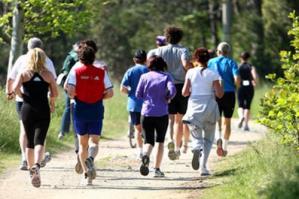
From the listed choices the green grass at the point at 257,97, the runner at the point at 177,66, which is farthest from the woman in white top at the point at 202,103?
the green grass at the point at 257,97

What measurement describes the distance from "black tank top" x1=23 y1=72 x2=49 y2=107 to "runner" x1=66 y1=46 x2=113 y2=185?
33cm

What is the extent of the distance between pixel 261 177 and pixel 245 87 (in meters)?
11.6

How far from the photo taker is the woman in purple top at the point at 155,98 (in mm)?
13000

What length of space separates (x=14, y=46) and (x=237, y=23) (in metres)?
29.6

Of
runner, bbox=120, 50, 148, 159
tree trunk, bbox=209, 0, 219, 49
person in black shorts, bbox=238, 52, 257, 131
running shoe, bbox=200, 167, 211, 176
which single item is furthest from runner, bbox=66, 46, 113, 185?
tree trunk, bbox=209, 0, 219, 49

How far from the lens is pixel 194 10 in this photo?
50.0 metres

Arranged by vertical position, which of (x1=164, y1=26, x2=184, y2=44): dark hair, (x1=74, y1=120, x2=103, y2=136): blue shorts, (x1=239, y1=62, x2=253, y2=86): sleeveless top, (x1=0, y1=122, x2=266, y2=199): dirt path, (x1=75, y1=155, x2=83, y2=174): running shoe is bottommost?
(x1=0, y1=122, x2=266, y2=199): dirt path

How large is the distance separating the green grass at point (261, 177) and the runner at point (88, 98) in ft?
5.51

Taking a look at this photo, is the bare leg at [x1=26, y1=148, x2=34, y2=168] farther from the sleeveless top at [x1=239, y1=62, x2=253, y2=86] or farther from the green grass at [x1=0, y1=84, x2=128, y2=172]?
the sleeveless top at [x1=239, y1=62, x2=253, y2=86]

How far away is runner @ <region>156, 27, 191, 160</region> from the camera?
15.0 metres

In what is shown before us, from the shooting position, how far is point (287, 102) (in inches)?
430

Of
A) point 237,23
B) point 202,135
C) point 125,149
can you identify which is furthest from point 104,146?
point 237,23

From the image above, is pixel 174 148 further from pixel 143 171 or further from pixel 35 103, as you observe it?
pixel 35 103

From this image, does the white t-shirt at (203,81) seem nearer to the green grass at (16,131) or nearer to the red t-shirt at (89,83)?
the red t-shirt at (89,83)
